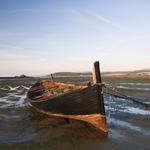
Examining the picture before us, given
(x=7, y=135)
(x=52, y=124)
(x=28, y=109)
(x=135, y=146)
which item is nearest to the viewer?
(x=135, y=146)

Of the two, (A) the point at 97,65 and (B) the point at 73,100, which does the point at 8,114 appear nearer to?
(B) the point at 73,100

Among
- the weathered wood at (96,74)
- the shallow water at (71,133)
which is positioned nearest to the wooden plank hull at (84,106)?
the weathered wood at (96,74)

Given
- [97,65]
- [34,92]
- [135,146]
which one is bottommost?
[135,146]

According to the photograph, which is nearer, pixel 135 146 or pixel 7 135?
pixel 135 146

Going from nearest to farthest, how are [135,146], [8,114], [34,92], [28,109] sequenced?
[135,146]
[8,114]
[28,109]
[34,92]

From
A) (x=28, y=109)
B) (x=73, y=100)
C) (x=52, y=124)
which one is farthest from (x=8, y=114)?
(x=73, y=100)

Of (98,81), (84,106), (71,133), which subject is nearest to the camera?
(98,81)

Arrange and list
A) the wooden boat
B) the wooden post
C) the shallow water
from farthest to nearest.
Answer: the wooden boat, the wooden post, the shallow water

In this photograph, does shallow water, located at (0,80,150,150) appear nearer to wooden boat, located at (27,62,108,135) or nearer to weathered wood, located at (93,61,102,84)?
wooden boat, located at (27,62,108,135)

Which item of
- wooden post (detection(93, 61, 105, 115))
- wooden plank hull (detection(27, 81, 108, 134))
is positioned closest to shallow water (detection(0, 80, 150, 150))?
wooden plank hull (detection(27, 81, 108, 134))

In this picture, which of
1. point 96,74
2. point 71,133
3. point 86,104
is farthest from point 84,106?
point 96,74

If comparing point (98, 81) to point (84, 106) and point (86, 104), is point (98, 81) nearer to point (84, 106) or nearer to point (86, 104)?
point (86, 104)

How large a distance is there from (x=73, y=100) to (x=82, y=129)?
1.36 metres

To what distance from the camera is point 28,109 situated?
56.9 feet
